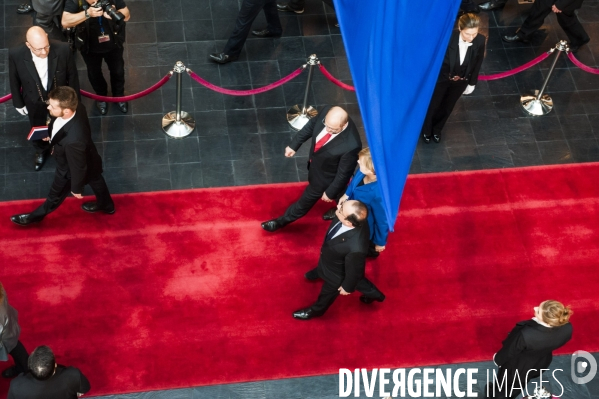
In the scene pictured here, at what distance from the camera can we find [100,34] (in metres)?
7.55

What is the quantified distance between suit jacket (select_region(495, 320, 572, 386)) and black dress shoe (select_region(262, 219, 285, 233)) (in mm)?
2457

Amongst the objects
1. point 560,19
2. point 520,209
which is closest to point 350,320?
point 520,209

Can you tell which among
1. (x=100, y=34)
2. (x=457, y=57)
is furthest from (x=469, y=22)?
(x=100, y=34)

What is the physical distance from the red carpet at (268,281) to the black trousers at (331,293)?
23 centimetres

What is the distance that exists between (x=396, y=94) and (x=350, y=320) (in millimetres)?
3568

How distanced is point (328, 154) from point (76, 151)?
2.20 metres

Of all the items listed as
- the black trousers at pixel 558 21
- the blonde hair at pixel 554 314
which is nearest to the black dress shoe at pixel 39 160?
the blonde hair at pixel 554 314

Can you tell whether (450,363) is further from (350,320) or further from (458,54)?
(458,54)

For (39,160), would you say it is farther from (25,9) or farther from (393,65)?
(393,65)

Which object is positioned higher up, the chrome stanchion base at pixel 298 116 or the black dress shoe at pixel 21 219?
the chrome stanchion base at pixel 298 116

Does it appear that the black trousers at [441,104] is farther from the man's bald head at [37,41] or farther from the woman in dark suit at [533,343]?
the man's bald head at [37,41]

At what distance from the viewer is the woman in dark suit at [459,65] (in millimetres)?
7438

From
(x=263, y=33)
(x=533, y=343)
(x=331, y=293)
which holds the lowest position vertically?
(x=331, y=293)

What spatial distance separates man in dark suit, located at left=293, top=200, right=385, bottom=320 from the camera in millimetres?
6121
